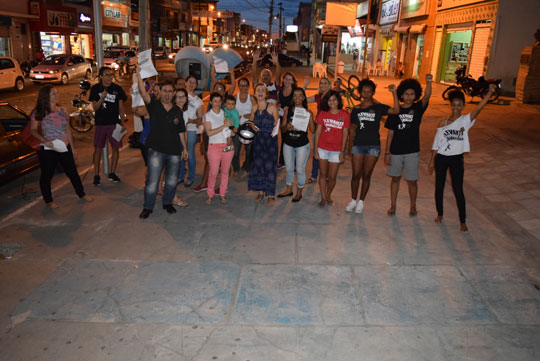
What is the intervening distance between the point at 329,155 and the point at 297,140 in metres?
0.57

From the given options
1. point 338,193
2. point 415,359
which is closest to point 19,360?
point 415,359

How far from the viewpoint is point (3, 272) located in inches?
191

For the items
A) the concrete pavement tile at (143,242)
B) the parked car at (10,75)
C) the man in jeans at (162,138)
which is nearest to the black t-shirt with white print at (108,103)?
the man in jeans at (162,138)

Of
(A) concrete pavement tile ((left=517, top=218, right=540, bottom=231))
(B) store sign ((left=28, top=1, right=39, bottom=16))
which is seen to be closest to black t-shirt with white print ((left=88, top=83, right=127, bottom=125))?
(A) concrete pavement tile ((left=517, top=218, right=540, bottom=231))

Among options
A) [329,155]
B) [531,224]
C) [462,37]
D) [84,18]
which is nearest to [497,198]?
[531,224]

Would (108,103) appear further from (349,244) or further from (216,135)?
(349,244)

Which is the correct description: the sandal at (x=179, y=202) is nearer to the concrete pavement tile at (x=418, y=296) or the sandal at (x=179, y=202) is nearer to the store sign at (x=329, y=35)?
the concrete pavement tile at (x=418, y=296)

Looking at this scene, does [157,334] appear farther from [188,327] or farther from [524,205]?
[524,205]

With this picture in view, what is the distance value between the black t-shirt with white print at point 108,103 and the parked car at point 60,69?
18.6 m

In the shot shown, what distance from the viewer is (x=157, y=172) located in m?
6.33

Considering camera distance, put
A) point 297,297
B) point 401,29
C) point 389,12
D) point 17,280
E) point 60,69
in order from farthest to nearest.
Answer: point 389,12, point 401,29, point 60,69, point 17,280, point 297,297

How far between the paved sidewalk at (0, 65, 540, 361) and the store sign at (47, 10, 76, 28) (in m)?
33.0

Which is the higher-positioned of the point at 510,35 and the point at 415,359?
the point at 510,35

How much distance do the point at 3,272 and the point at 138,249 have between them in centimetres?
146
